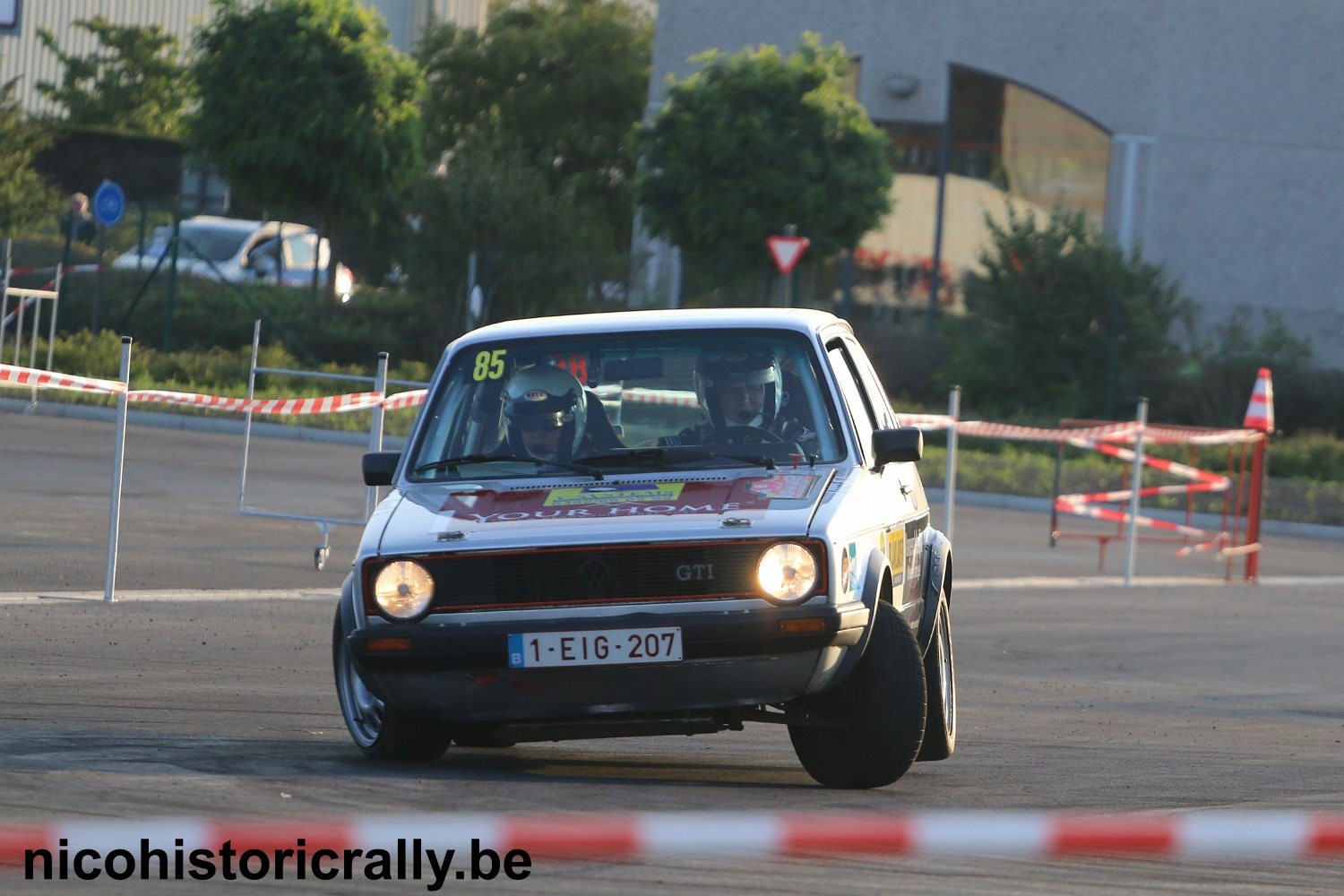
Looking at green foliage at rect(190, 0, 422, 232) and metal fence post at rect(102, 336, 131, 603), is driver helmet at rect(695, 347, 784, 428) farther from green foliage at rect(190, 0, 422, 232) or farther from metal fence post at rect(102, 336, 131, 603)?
green foliage at rect(190, 0, 422, 232)

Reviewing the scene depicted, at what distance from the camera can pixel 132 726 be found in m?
8.11

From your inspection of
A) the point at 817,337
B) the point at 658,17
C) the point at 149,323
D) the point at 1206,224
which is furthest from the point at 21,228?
the point at 817,337

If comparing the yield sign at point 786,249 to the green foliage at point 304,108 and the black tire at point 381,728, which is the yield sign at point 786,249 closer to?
the green foliage at point 304,108

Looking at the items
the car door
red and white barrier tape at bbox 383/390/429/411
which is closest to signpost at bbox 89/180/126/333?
red and white barrier tape at bbox 383/390/429/411

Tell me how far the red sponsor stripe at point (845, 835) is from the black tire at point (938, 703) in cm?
144

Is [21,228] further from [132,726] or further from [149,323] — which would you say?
[132,726]

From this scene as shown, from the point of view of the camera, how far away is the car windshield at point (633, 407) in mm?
7730

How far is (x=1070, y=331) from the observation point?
108 ft

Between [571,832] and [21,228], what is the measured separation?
34.1 metres

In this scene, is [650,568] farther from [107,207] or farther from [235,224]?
[235,224]

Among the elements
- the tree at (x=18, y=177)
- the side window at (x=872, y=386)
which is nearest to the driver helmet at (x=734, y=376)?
the side window at (x=872, y=386)

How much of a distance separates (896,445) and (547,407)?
3.99 feet

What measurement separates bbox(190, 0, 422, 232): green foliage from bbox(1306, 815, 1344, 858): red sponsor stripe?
28963mm

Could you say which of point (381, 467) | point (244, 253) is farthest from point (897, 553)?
point (244, 253)
